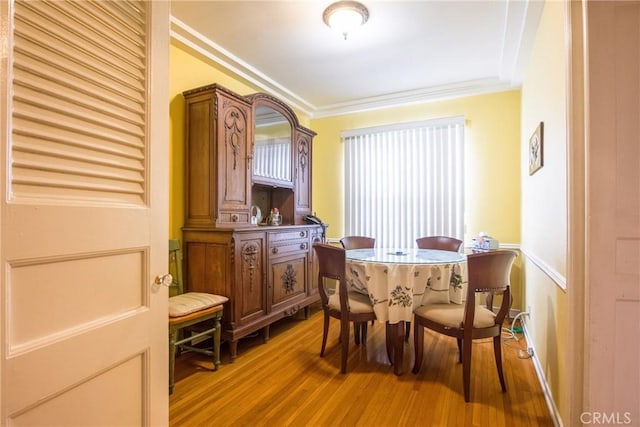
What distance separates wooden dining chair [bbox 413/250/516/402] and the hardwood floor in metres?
0.17

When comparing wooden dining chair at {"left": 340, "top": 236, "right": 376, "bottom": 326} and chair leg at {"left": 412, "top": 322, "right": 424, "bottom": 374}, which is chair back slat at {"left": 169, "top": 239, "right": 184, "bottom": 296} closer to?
wooden dining chair at {"left": 340, "top": 236, "right": 376, "bottom": 326}

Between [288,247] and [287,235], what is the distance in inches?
5.0

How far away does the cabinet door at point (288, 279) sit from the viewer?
299 centimetres

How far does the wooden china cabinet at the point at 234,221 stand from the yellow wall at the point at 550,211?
6.96ft

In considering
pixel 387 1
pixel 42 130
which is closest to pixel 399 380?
pixel 42 130

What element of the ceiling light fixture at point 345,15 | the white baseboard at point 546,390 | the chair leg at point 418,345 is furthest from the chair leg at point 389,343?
the ceiling light fixture at point 345,15

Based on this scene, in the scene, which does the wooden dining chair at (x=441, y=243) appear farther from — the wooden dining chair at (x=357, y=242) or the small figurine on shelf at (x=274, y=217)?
the small figurine on shelf at (x=274, y=217)

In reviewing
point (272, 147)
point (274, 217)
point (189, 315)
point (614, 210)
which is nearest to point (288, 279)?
point (274, 217)

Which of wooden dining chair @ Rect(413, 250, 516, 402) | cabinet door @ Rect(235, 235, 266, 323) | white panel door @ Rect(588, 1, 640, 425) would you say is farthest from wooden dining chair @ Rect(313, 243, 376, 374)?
white panel door @ Rect(588, 1, 640, 425)

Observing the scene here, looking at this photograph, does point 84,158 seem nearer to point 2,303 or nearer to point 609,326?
point 2,303

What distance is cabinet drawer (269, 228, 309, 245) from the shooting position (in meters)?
2.97

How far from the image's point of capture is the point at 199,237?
2.64 meters

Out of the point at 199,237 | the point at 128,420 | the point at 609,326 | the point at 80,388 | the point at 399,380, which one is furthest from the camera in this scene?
the point at 199,237

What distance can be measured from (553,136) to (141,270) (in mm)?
2292
